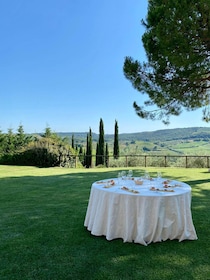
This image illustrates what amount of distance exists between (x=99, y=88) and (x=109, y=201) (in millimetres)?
20408

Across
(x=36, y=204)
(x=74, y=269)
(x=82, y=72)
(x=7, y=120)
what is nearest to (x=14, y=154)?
(x=7, y=120)

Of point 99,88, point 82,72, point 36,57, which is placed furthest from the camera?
point 99,88

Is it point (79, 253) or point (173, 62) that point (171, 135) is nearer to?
point (173, 62)

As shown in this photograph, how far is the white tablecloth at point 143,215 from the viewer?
282cm

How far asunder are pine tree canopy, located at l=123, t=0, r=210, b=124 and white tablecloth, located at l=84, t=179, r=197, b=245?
4324 mm

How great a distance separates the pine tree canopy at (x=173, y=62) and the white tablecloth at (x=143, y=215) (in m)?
4.32

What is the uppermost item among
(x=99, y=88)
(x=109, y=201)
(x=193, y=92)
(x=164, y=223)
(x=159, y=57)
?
(x=99, y=88)

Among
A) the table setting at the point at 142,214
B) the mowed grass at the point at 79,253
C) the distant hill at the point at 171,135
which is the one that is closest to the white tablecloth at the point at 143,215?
the table setting at the point at 142,214

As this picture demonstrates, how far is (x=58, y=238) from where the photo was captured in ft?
10.3

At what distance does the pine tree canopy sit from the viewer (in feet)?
19.5

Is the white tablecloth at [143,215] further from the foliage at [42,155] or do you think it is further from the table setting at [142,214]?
the foliage at [42,155]

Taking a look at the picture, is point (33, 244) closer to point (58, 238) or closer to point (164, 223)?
point (58, 238)

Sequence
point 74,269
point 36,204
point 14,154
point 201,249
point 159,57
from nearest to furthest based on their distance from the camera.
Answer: point 74,269, point 201,249, point 36,204, point 159,57, point 14,154

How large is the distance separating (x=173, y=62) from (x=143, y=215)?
4674mm
